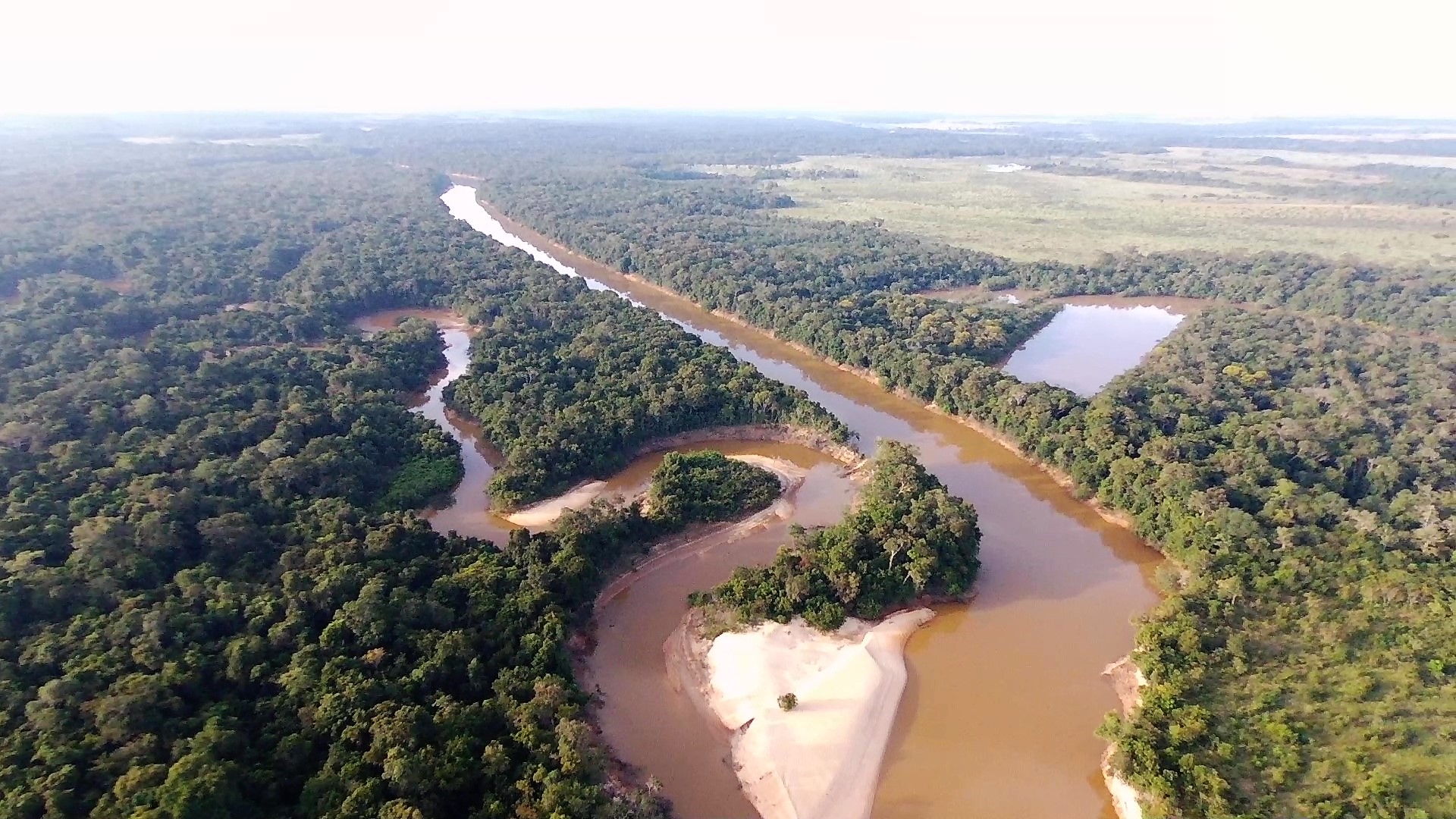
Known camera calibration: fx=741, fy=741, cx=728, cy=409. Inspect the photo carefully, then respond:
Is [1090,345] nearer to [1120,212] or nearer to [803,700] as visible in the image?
[803,700]

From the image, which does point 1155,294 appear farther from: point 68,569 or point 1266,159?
point 1266,159

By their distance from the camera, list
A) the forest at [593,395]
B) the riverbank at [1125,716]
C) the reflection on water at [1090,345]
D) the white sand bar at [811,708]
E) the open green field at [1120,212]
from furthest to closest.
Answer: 1. the open green field at [1120,212]
2. the reflection on water at [1090,345]
3. the forest at [593,395]
4. the white sand bar at [811,708]
5. the riverbank at [1125,716]

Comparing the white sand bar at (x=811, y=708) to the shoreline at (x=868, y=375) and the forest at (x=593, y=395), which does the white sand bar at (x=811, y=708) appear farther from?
the forest at (x=593, y=395)

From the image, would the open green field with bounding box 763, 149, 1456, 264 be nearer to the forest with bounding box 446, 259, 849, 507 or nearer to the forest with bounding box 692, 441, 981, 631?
the forest with bounding box 446, 259, 849, 507

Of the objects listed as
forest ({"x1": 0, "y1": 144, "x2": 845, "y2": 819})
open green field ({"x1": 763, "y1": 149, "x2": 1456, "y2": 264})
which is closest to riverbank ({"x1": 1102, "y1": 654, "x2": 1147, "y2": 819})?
forest ({"x1": 0, "y1": 144, "x2": 845, "y2": 819})

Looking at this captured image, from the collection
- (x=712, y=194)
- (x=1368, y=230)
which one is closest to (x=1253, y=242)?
(x=1368, y=230)

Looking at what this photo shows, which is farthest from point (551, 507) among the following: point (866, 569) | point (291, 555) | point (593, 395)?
point (866, 569)

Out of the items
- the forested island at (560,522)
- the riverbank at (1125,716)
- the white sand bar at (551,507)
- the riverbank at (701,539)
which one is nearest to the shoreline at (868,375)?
the forested island at (560,522)
